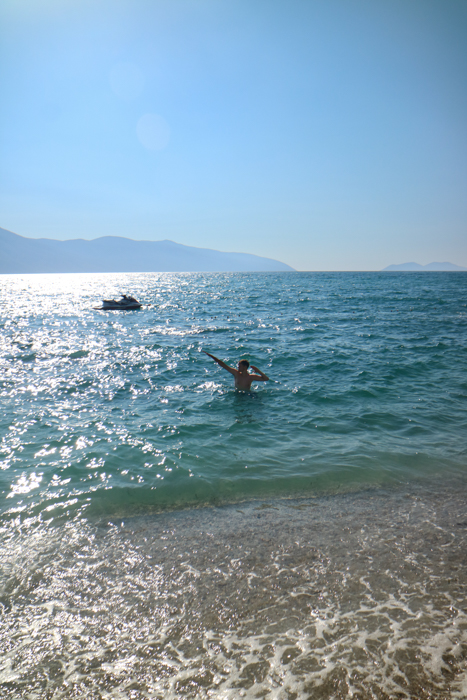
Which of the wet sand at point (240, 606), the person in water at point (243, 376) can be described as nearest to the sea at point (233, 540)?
the wet sand at point (240, 606)

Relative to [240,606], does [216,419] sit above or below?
below

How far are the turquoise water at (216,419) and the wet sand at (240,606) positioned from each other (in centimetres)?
142

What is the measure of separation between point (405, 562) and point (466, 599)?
3.07 feet

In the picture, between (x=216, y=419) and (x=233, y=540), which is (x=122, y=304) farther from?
(x=233, y=540)

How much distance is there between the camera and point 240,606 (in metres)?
5.15

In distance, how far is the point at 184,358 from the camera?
2138cm

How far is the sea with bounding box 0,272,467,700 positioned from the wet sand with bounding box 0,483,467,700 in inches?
0.9

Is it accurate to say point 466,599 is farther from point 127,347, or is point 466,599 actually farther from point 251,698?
point 127,347

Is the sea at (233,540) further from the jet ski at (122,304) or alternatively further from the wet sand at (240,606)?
the jet ski at (122,304)

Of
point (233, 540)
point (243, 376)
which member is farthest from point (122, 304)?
point (233, 540)

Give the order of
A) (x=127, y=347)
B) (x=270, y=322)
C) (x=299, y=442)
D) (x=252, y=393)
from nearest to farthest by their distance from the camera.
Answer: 1. (x=299, y=442)
2. (x=252, y=393)
3. (x=127, y=347)
4. (x=270, y=322)

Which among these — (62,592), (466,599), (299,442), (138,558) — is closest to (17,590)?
(62,592)

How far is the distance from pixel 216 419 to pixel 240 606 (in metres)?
7.69

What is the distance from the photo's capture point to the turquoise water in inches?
344
